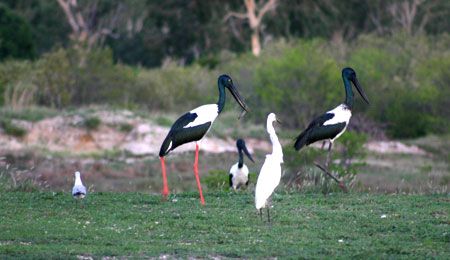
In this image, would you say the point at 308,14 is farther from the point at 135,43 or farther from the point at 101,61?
the point at 101,61

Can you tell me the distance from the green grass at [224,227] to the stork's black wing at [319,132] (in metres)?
1.10

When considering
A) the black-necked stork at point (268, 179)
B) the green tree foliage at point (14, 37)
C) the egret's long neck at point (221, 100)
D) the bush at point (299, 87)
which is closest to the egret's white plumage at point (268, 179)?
the black-necked stork at point (268, 179)

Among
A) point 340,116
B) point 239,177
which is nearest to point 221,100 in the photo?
point 340,116

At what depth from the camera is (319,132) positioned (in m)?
15.2

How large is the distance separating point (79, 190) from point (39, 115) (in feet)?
56.9

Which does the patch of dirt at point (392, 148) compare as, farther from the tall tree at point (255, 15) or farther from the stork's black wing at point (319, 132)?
the tall tree at point (255, 15)

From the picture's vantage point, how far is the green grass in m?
10.0

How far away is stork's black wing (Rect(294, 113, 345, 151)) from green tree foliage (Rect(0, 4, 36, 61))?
33556 millimetres

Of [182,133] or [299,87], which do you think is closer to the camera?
[182,133]

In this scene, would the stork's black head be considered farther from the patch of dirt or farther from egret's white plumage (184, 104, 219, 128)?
the patch of dirt

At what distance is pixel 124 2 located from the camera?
62.4 m

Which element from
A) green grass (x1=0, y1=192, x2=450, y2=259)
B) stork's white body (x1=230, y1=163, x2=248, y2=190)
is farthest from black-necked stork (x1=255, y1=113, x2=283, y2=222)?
stork's white body (x1=230, y1=163, x2=248, y2=190)

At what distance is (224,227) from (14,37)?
126 feet

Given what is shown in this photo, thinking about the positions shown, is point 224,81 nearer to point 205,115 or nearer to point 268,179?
point 205,115
